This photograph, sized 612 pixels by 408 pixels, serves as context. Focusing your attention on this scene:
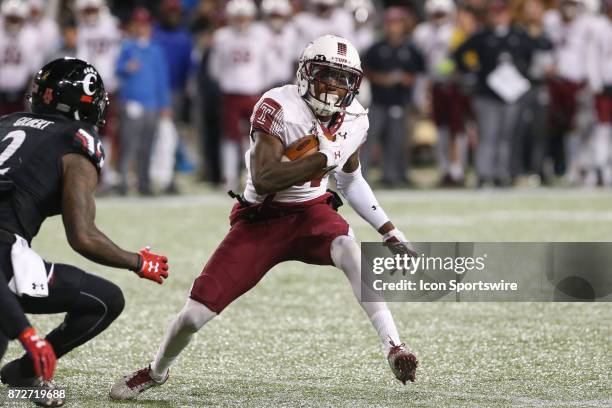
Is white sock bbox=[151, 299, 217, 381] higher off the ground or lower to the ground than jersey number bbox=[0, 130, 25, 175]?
lower

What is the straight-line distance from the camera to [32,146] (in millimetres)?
4340

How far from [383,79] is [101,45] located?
272 centimetres

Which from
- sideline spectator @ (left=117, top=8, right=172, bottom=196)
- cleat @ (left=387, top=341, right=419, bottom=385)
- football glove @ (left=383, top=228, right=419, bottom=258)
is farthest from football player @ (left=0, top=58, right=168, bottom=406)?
sideline spectator @ (left=117, top=8, right=172, bottom=196)

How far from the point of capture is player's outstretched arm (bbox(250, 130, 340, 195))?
14.9 feet

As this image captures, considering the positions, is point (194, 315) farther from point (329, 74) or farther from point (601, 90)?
point (601, 90)

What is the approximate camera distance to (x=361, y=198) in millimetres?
5035

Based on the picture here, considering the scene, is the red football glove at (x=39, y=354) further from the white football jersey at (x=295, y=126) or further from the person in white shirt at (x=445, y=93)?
the person in white shirt at (x=445, y=93)

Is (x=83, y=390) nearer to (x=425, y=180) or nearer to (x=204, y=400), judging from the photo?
(x=204, y=400)

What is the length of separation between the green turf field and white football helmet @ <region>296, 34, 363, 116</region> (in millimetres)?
1071

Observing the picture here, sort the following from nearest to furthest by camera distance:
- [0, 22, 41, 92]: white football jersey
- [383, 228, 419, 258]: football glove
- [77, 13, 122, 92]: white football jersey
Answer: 1. [383, 228, 419, 258]: football glove
2. [77, 13, 122, 92]: white football jersey
3. [0, 22, 41, 92]: white football jersey

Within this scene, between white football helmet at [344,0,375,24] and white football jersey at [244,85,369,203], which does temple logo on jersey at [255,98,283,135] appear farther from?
white football helmet at [344,0,375,24]

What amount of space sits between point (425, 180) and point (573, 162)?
1.64 metres

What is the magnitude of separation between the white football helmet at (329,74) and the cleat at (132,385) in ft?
3.78

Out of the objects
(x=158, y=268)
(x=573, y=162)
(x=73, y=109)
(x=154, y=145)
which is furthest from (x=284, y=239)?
(x=573, y=162)
